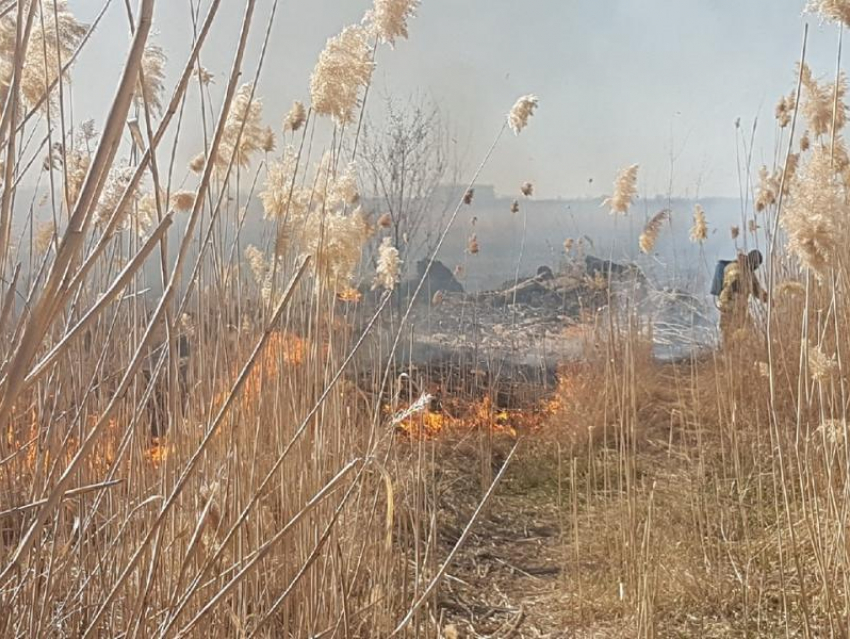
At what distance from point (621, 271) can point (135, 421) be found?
12.1 ft

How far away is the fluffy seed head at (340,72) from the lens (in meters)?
1.14

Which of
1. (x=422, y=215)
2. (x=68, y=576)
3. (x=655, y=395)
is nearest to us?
(x=68, y=576)

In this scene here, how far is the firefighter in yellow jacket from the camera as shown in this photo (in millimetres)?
2604

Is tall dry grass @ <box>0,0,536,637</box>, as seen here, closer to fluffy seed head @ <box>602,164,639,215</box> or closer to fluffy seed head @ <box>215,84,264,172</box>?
fluffy seed head @ <box>215,84,264,172</box>

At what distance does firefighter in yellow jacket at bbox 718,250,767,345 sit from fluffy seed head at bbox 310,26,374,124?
5.06 ft

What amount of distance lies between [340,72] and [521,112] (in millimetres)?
511

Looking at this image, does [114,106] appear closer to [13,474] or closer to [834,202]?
[13,474]

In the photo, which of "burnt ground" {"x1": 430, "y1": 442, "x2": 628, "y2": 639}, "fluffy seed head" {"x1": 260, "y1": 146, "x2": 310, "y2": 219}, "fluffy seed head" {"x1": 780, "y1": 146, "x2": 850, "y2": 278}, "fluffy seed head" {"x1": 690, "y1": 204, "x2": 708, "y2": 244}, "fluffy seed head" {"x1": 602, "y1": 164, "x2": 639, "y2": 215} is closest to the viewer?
"fluffy seed head" {"x1": 780, "y1": 146, "x2": 850, "y2": 278}

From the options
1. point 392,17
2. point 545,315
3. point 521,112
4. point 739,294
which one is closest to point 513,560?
point 521,112

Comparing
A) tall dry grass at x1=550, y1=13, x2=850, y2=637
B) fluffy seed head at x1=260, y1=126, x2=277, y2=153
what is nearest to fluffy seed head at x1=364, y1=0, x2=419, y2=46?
fluffy seed head at x1=260, y1=126, x2=277, y2=153

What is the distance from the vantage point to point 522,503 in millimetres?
2654

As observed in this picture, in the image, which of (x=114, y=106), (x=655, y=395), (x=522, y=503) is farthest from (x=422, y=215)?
(x=114, y=106)

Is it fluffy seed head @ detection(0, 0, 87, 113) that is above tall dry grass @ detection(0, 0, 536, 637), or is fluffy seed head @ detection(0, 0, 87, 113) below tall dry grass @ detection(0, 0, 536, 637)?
above

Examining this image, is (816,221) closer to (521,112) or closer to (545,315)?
(521,112)
